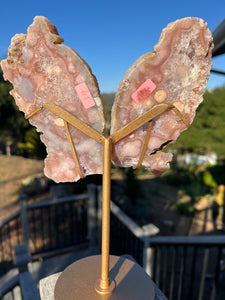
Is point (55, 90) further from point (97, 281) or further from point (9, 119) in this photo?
point (9, 119)

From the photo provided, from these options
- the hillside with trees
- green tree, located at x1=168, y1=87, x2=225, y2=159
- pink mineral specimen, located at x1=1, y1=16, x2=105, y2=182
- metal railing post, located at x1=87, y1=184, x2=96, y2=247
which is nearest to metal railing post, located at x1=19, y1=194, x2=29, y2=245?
metal railing post, located at x1=87, y1=184, x2=96, y2=247

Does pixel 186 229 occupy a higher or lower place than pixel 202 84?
lower

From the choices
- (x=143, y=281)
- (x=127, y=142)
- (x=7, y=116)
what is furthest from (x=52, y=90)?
(x=7, y=116)

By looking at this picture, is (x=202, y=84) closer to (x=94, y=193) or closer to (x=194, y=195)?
(x=94, y=193)

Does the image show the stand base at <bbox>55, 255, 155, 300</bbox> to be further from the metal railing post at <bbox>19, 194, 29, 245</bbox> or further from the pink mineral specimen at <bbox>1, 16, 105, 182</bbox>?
the metal railing post at <bbox>19, 194, 29, 245</bbox>

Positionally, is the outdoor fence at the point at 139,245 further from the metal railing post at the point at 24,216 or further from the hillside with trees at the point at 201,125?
the hillside with trees at the point at 201,125

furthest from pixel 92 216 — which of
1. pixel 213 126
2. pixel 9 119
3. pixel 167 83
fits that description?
pixel 213 126

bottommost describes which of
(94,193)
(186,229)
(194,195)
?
(186,229)

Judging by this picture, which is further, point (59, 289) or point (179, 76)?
point (59, 289)
